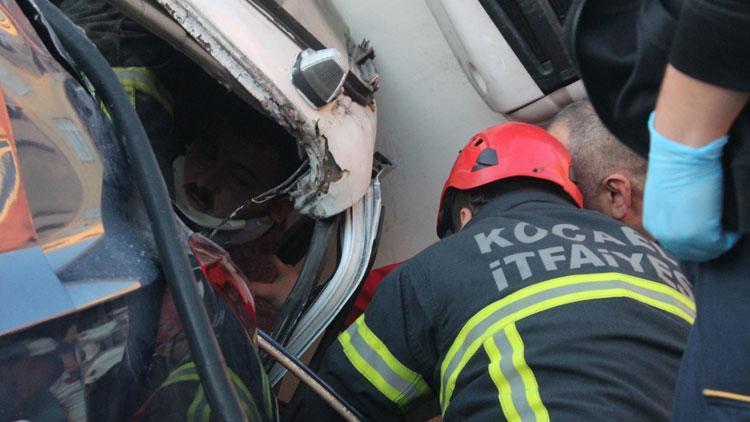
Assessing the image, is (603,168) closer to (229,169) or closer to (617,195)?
(617,195)

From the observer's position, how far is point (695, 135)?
91 cm

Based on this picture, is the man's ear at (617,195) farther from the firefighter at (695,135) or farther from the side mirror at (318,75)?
the firefighter at (695,135)

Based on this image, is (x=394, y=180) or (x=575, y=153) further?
(x=394, y=180)

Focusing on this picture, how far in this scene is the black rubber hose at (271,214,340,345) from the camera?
198 cm

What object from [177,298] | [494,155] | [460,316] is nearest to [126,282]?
[177,298]

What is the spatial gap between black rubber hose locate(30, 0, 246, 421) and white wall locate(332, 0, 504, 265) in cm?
146

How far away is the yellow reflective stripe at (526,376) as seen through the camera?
1.58 metres

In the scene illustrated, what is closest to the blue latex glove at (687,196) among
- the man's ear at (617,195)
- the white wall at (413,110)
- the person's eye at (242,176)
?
the man's ear at (617,195)

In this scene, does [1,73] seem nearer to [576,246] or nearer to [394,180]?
[576,246]

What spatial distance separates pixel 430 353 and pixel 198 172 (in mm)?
1075

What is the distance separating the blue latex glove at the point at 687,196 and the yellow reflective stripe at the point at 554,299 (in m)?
0.69

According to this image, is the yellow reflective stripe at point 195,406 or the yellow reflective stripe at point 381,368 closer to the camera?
the yellow reflective stripe at point 195,406

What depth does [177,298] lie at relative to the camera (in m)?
1.09

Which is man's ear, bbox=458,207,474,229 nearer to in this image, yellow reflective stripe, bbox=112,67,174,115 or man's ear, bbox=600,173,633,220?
man's ear, bbox=600,173,633,220
